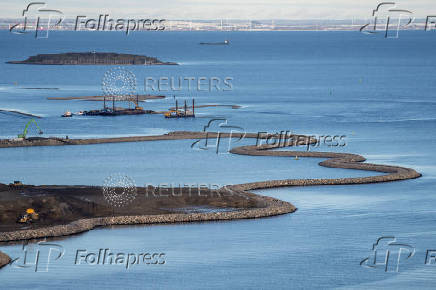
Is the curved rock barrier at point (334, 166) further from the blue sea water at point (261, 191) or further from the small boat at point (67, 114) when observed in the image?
the small boat at point (67, 114)

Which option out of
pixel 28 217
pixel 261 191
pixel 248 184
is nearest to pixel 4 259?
pixel 28 217

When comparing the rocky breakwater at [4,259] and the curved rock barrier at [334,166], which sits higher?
the curved rock barrier at [334,166]

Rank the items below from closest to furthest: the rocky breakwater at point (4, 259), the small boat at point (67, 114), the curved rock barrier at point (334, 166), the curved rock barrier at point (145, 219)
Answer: the rocky breakwater at point (4, 259) < the curved rock barrier at point (145, 219) < the curved rock barrier at point (334, 166) < the small boat at point (67, 114)

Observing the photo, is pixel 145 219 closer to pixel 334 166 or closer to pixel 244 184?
pixel 244 184

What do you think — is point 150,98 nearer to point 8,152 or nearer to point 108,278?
point 8,152

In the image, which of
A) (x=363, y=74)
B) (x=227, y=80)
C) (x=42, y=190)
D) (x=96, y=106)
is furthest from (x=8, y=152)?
(x=363, y=74)

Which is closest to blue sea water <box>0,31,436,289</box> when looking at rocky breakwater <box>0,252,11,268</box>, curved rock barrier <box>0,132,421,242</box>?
rocky breakwater <box>0,252,11,268</box>

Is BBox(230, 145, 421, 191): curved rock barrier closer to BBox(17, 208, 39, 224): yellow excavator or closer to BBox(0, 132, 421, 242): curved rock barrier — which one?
BBox(0, 132, 421, 242): curved rock barrier

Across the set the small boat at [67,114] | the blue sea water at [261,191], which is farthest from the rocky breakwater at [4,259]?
the small boat at [67,114]
